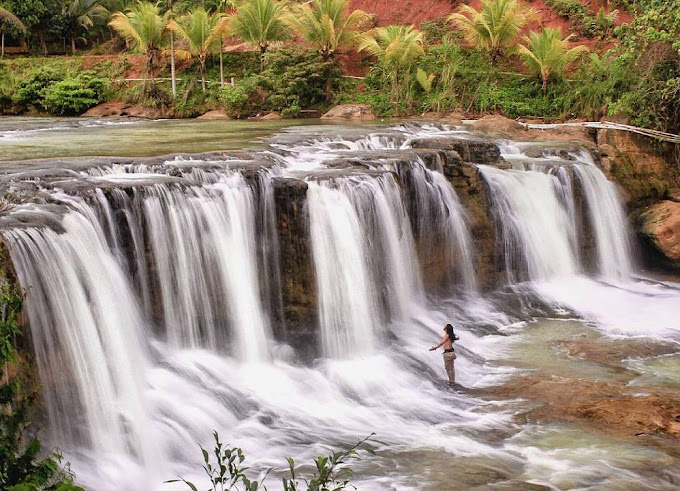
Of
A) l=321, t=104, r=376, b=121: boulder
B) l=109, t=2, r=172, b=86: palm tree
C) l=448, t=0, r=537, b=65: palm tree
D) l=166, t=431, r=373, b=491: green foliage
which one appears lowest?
l=166, t=431, r=373, b=491: green foliage

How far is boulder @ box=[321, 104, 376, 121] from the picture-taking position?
27989 millimetres

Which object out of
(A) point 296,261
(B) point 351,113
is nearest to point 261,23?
(B) point 351,113

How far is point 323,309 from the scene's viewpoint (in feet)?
42.9

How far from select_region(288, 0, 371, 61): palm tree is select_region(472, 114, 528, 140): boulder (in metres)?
9.94

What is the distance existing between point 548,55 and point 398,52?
5.21m

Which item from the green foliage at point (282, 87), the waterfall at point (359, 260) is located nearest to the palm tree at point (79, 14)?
the green foliage at point (282, 87)

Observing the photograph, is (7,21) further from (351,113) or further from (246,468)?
(246,468)

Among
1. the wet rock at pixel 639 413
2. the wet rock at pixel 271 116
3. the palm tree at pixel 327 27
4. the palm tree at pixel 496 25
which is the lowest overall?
the wet rock at pixel 639 413

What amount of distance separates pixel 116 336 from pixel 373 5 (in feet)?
115

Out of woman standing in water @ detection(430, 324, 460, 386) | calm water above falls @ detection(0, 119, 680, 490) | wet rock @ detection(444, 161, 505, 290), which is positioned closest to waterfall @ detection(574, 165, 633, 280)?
calm water above falls @ detection(0, 119, 680, 490)

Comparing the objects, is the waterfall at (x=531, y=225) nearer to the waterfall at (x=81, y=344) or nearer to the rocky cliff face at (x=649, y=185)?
the rocky cliff face at (x=649, y=185)

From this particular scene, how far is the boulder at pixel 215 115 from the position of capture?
2953cm

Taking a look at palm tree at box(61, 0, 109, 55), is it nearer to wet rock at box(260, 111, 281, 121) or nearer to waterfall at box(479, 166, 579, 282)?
wet rock at box(260, 111, 281, 121)

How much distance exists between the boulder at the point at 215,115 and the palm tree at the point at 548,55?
11.0 meters
